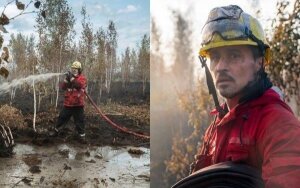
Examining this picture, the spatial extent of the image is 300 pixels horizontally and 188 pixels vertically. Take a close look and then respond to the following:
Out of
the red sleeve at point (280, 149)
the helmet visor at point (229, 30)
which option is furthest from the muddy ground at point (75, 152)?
the red sleeve at point (280, 149)

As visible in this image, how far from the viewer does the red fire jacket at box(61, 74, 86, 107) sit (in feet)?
11.4

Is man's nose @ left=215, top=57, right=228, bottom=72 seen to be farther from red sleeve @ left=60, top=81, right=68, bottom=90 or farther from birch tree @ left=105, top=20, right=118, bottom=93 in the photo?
red sleeve @ left=60, top=81, right=68, bottom=90

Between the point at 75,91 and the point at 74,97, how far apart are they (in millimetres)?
45

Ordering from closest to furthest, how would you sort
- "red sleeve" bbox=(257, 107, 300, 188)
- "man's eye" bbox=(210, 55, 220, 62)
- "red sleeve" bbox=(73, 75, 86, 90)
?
1. "red sleeve" bbox=(257, 107, 300, 188)
2. "man's eye" bbox=(210, 55, 220, 62)
3. "red sleeve" bbox=(73, 75, 86, 90)

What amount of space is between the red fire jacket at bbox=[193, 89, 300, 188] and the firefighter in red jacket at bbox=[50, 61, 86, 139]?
1.19m

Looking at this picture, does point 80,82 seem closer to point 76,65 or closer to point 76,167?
point 76,65

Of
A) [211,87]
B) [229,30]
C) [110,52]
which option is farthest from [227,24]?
[110,52]

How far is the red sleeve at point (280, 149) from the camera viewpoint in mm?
2182

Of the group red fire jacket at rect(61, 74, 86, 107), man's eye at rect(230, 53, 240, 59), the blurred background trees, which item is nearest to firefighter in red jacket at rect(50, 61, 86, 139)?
red fire jacket at rect(61, 74, 86, 107)

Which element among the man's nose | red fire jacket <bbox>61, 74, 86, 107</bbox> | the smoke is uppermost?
the man's nose

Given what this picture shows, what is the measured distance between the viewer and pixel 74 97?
3502 millimetres

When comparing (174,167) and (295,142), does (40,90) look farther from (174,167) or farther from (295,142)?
(295,142)

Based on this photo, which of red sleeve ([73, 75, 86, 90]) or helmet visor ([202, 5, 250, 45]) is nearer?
helmet visor ([202, 5, 250, 45])

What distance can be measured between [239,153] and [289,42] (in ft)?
2.22
